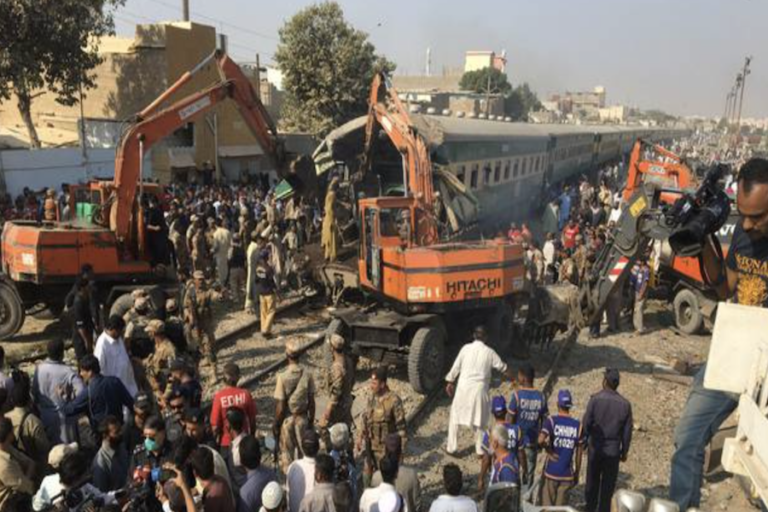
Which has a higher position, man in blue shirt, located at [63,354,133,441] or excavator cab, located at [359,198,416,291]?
excavator cab, located at [359,198,416,291]

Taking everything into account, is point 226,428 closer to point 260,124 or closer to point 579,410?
point 579,410

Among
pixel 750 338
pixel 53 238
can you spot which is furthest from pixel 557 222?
pixel 750 338

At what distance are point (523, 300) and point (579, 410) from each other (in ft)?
7.75

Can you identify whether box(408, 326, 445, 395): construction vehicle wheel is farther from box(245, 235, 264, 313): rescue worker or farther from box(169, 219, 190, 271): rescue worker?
box(169, 219, 190, 271): rescue worker

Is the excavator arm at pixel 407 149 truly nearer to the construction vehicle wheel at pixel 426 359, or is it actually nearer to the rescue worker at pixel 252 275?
the construction vehicle wheel at pixel 426 359

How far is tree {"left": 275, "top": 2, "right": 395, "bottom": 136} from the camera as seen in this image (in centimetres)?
2889

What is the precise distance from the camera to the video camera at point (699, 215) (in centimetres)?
390

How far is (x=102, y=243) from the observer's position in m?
10.3

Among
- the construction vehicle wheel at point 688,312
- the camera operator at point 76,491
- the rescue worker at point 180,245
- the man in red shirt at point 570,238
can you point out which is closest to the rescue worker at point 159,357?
the camera operator at point 76,491

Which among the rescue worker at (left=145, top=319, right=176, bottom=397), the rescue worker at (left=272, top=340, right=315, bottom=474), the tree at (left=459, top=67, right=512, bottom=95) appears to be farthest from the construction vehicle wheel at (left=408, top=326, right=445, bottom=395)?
the tree at (left=459, top=67, right=512, bottom=95)

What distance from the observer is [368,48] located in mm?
29625

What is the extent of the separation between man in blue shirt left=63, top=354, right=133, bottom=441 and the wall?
1630 cm

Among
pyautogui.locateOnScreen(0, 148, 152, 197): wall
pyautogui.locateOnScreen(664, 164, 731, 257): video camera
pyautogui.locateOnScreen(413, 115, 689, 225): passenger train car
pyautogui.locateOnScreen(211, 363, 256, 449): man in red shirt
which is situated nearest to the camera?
pyautogui.locateOnScreen(664, 164, 731, 257): video camera

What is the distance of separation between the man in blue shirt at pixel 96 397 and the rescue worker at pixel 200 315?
317cm
